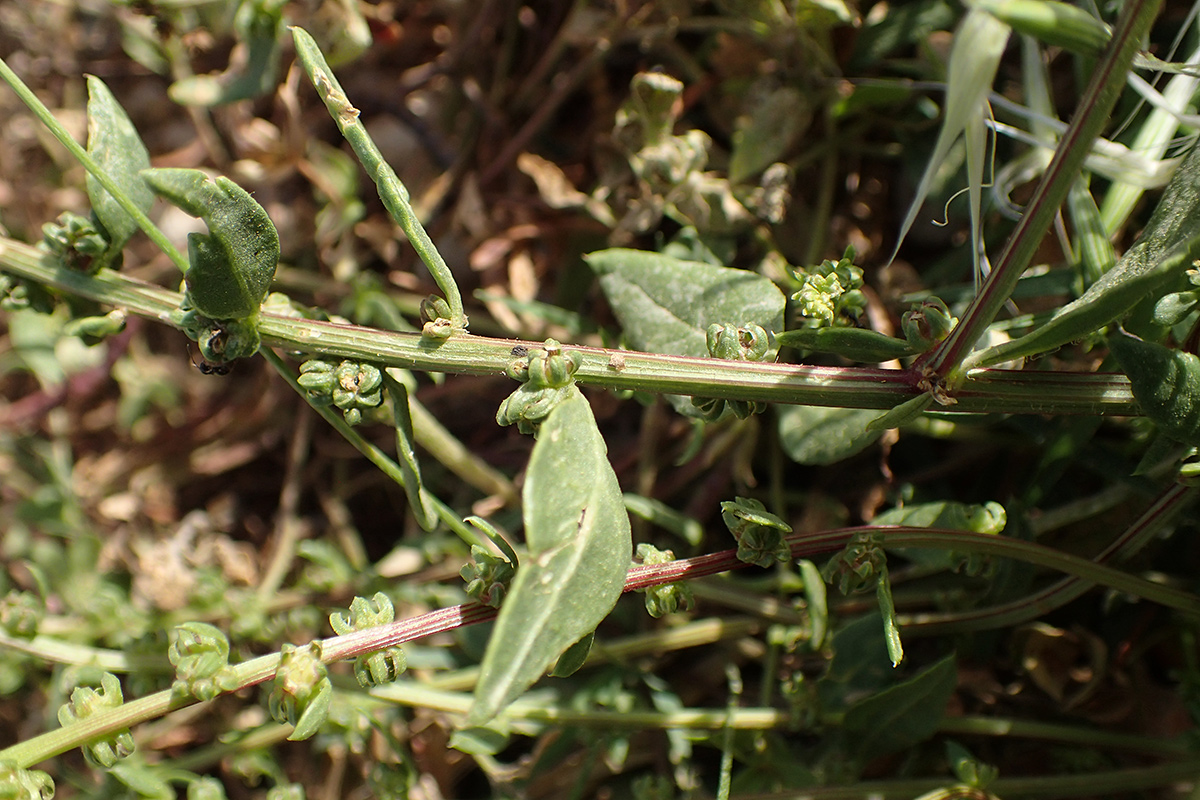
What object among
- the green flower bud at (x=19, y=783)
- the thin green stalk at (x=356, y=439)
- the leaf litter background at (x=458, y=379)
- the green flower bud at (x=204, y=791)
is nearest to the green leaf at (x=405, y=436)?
the thin green stalk at (x=356, y=439)

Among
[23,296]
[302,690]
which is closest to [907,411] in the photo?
[302,690]

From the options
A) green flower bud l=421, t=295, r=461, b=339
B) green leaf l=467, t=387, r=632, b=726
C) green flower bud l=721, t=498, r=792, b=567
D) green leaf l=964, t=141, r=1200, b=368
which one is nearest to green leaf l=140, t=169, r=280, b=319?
green flower bud l=421, t=295, r=461, b=339

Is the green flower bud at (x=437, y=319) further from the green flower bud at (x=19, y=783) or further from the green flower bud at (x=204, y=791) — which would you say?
the green flower bud at (x=204, y=791)

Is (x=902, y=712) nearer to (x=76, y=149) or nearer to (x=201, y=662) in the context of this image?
(x=201, y=662)

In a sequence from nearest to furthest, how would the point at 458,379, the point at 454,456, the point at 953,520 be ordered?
the point at 953,520, the point at 454,456, the point at 458,379

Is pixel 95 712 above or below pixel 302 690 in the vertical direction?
below

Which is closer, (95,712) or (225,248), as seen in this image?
(225,248)

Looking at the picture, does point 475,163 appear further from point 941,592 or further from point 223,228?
point 941,592
